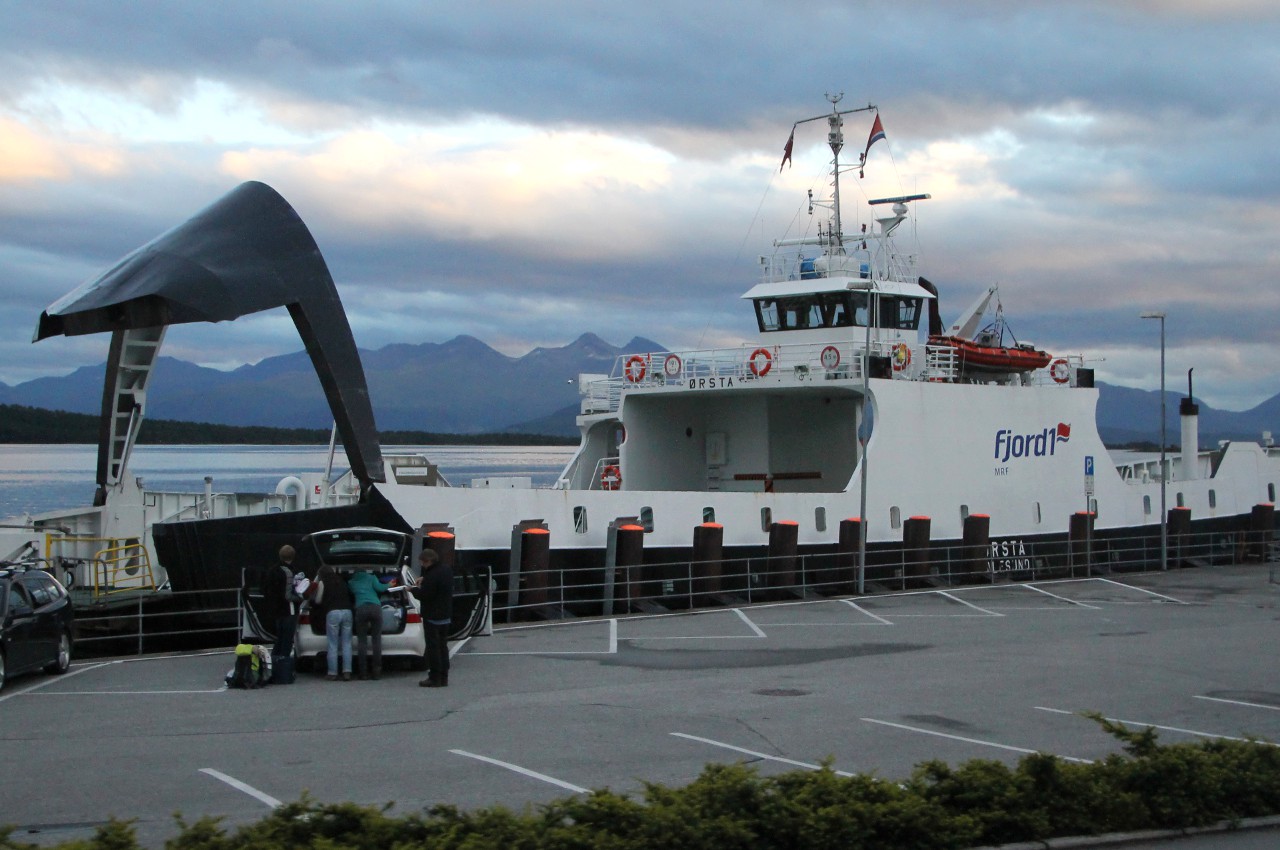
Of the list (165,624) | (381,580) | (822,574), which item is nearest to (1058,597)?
Result: (822,574)

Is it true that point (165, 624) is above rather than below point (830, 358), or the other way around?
below

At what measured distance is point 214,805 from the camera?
25.1 feet

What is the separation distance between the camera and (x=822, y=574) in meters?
23.2

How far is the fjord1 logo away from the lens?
27016mm

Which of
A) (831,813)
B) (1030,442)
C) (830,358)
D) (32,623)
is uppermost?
(830,358)

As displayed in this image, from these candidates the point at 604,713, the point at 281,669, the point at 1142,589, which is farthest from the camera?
the point at 1142,589

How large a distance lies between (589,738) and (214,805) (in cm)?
312

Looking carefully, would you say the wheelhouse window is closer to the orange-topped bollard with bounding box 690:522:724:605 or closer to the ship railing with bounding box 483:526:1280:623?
the ship railing with bounding box 483:526:1280:623

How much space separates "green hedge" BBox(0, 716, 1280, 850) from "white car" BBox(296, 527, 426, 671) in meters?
6.12

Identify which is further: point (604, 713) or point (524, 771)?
point (604, 713)

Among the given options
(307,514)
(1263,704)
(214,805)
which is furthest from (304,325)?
(1263,704)

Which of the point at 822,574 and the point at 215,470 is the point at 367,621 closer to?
the point at 822,574

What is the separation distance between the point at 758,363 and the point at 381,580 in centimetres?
1247

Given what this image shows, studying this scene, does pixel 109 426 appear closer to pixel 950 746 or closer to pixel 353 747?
pixel 353 747
